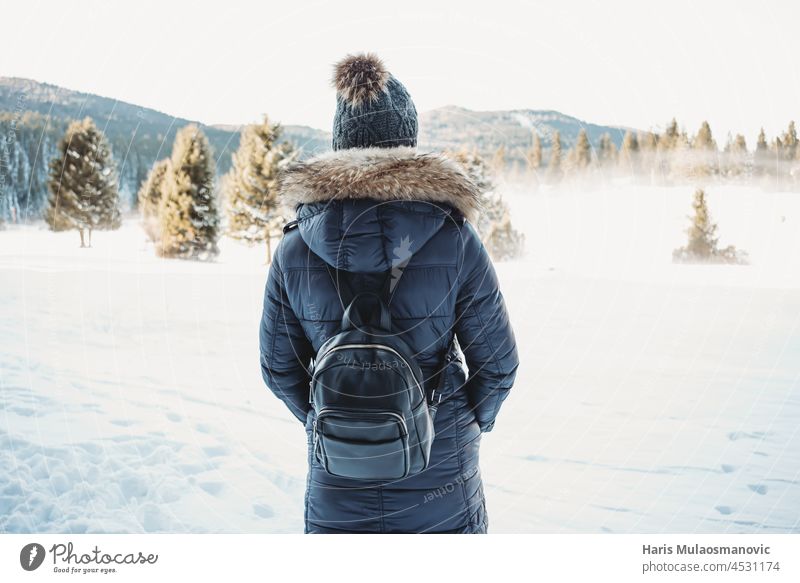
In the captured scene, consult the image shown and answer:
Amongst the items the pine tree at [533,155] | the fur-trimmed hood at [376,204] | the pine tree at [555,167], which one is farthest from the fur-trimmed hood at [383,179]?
the pine tree at [555,167]

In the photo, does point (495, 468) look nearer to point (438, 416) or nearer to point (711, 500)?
point (711, 500)

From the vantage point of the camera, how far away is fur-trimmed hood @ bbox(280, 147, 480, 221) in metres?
1.21

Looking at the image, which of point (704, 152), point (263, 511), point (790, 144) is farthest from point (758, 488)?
point (704, 152)

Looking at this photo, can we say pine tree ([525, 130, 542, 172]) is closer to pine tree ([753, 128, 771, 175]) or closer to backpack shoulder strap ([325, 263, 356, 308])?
backpack shoulder strap ([325, 263, 356, 308])

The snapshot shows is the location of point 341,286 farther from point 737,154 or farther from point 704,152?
point 737,154

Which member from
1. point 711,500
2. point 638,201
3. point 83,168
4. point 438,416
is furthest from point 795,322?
point 83,168

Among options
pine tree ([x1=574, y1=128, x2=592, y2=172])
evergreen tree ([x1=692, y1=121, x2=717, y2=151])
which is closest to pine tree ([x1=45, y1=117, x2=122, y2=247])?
pine tree ([x1=574, y1=128, x2=592, y2=172])

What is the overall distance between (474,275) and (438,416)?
1.22 feet

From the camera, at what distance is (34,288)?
8.39 m

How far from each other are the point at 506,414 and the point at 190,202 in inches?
433

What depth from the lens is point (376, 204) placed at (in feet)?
3.96

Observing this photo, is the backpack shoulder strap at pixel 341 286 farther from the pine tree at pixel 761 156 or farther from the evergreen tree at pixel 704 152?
the evergreen tree at pixel 704 152
